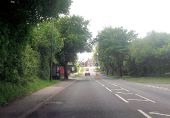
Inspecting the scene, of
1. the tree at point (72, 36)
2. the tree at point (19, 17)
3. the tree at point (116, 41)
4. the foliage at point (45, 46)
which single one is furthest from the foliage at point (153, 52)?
the tree at point (19, 17)

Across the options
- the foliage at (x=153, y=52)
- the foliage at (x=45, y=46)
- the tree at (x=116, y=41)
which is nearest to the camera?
the foliage at (x=45, y=46)

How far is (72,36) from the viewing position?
250ft

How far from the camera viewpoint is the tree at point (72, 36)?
76.8 metres

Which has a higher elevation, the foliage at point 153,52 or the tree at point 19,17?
the foliage at point 153,52

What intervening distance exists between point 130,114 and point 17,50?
41.2 feet

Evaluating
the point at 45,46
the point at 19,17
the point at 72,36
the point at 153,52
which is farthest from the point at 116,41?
the point at 19,17

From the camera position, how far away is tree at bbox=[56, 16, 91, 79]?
7675 cm

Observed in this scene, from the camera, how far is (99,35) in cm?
9700

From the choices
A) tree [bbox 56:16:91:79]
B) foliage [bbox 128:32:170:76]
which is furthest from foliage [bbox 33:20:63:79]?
foliage [bbox 128:32:170:76]

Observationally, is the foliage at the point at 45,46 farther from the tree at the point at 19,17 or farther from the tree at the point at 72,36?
the tree at the point at 19,17

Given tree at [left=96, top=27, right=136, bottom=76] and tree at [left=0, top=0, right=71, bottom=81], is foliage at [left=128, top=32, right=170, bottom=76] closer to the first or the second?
tree at [left=96, top=27, right=136, bottom=76]

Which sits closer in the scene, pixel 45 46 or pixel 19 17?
pixel 19 17

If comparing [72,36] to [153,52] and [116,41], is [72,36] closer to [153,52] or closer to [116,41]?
[153,52]

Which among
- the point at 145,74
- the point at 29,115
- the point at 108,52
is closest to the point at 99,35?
the point at 108,52
